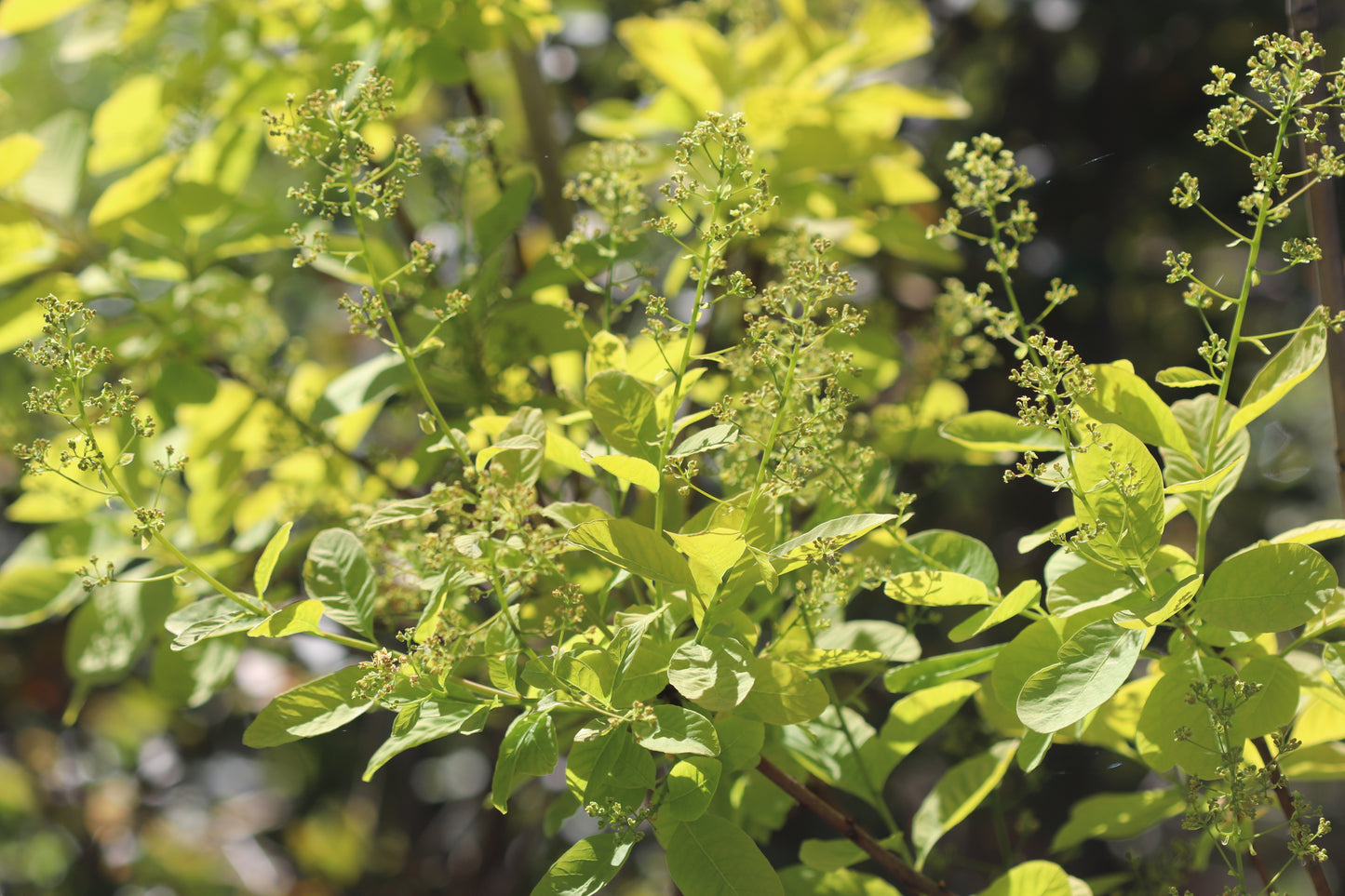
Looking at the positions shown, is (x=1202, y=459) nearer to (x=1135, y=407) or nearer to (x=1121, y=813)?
(x=1135, y=407)

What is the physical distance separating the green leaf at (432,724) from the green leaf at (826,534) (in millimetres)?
155

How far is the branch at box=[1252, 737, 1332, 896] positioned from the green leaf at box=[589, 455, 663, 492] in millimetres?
307

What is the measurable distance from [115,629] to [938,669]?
0.60 metres

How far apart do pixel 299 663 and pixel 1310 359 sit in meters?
1.32

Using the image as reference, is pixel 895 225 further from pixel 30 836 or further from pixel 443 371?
pixel 30 836

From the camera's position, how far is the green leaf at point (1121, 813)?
24.5 inches

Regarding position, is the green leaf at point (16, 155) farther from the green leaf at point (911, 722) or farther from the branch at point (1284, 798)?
the branch at point (1284, 798)

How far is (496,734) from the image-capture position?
1.29 metres

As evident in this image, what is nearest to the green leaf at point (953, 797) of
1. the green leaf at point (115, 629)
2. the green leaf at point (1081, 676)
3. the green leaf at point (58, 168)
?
the green leaf at point (1081, 676)

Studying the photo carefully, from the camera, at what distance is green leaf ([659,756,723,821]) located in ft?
1.49

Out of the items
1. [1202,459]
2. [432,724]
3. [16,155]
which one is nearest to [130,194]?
[16,155]

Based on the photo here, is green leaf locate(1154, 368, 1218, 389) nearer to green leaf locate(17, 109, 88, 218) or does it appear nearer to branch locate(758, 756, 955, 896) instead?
branch locate(758, 756, 955, 896)

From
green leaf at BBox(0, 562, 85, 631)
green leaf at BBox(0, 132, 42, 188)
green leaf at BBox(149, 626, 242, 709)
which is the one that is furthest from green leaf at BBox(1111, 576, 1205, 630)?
green leaf at BBox(0, 132, 42, 188)

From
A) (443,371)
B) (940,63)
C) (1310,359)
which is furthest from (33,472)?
(940,63)
